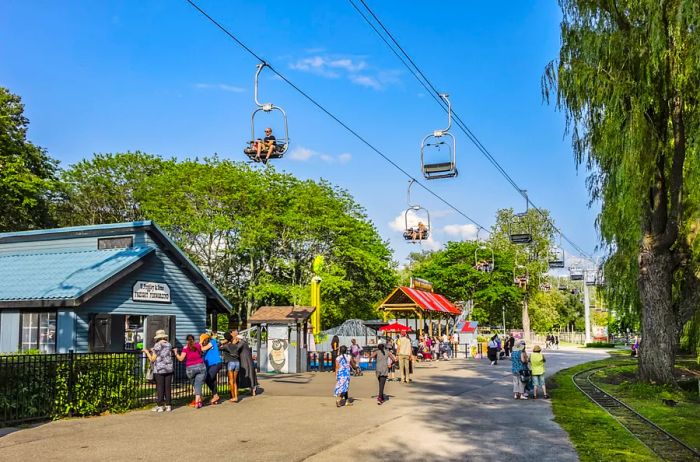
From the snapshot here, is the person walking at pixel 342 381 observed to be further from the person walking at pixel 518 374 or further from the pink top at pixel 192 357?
the person walking at pixel 518 374

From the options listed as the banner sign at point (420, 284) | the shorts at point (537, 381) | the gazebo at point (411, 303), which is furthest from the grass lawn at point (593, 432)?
the banner sign at point (420, 284)

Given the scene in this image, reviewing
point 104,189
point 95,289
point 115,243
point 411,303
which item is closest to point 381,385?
point 95,289

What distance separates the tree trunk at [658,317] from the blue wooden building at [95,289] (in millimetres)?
15386

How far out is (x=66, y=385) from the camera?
14164mm

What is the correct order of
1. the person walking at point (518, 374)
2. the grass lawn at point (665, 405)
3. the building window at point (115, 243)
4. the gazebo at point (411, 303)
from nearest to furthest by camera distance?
1. the grass lawn at point (665, 405)
2. the person walking at point (518, 374)
3. the building window at point (115, 243)
4. the gazebo at point (411, 303)

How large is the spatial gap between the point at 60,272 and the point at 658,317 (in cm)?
1914

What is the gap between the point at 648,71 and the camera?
1894 centimetres

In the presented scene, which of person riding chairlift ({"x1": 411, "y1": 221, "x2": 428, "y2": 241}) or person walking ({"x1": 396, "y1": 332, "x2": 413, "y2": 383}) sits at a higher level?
person riding chairlift ({"x1": 411, "y1": 221, "x2": 428, "y2": 241})

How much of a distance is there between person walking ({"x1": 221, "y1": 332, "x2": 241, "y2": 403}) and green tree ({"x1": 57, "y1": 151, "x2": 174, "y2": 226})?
34032 mm

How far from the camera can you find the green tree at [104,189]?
165 feet

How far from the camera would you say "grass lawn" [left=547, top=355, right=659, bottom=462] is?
10520mm

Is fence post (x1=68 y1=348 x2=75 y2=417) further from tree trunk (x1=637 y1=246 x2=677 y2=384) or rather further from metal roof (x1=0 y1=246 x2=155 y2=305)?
tree trunk (x1=637 y1=246 x2=677 y2=384)

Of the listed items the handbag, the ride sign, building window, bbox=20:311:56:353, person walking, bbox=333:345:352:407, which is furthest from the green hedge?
the handbag

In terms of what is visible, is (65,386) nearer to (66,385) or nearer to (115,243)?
(66,385)
